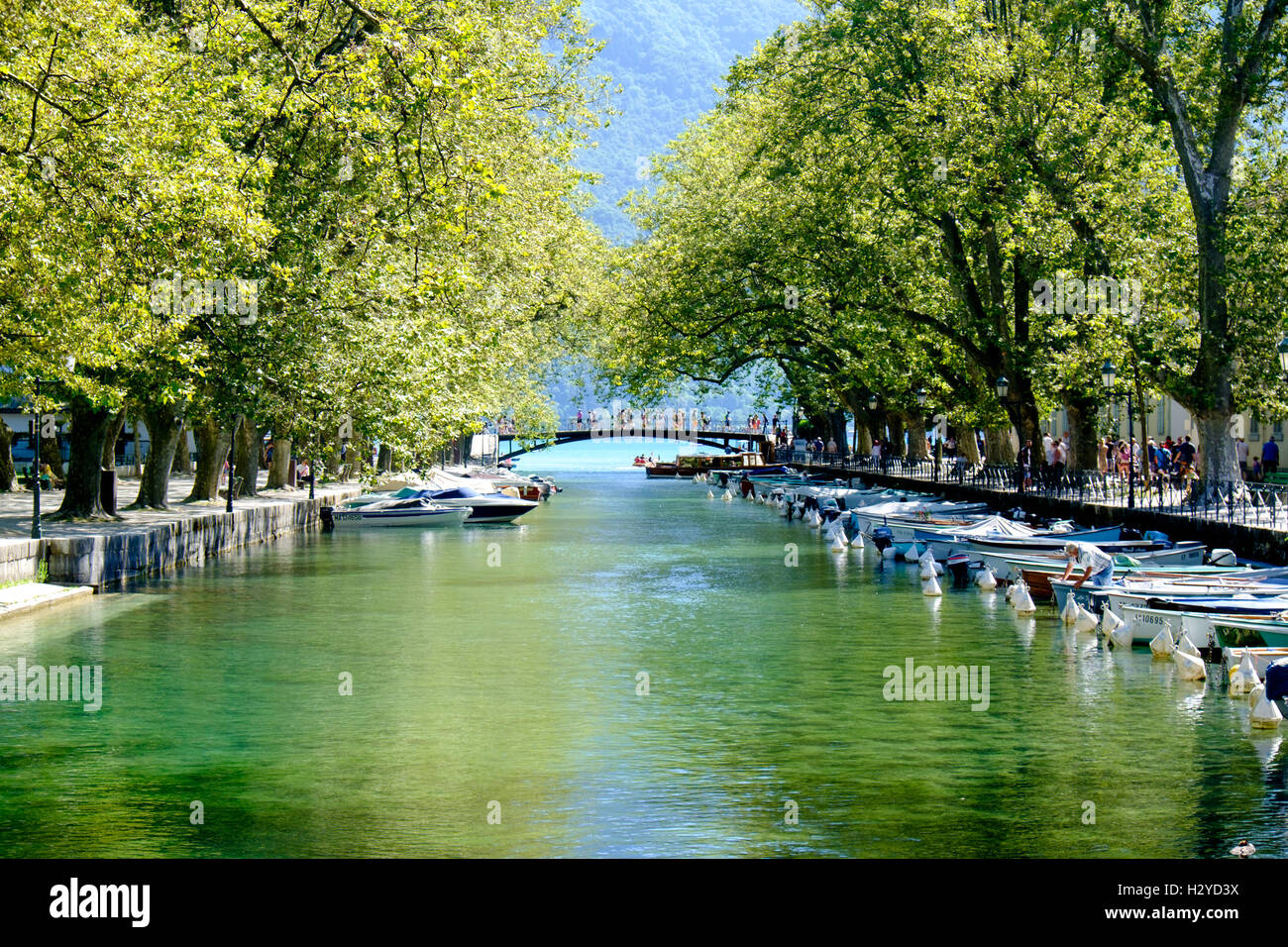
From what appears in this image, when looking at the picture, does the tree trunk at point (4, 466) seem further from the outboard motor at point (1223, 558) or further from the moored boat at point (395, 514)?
the outboard motor at point (1223, 558)

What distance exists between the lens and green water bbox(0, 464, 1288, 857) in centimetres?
1233

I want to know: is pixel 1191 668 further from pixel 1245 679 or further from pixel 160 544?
pixel 160 544

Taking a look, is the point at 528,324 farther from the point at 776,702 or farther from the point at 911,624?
the point at 776,702

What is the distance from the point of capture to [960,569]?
33656mm

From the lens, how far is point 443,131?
28.2 meters

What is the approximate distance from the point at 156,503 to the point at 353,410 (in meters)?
12.5

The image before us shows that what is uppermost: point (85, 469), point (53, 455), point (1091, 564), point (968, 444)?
point (53, 455)

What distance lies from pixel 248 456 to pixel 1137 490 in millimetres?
30388

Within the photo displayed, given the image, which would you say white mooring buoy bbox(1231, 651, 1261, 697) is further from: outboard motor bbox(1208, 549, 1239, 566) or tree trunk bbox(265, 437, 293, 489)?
tree trunk bbox(265, 437, 293, 489)

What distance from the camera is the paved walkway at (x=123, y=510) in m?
33.6

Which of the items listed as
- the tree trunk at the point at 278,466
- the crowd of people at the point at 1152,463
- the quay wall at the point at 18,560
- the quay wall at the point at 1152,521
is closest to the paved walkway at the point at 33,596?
the quay wall at the point at 18,560

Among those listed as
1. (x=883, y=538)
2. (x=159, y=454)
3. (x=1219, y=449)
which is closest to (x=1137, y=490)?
(x=1219, y=449)
